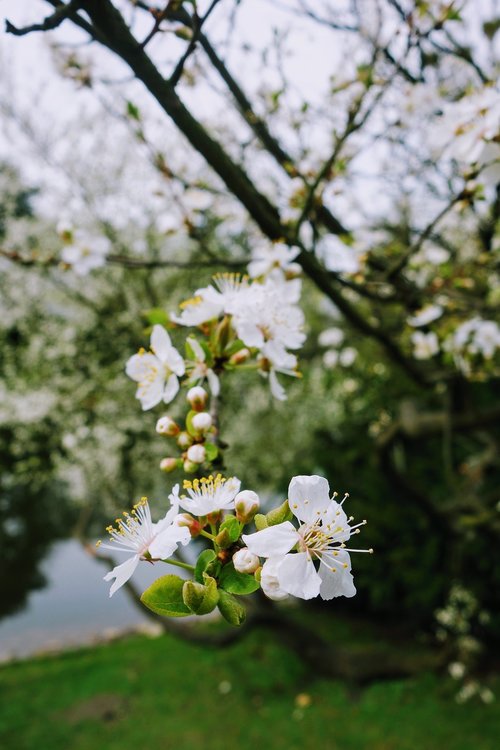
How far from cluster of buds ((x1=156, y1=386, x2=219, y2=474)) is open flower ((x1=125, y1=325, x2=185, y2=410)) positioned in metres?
0.05

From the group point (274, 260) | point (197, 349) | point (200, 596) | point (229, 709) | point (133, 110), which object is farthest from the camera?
point (229, 709)

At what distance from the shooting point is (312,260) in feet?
5.55

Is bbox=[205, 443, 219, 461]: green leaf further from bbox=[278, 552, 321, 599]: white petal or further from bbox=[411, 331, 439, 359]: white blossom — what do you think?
bbox=[411, 331, 439, 359]: white blossom

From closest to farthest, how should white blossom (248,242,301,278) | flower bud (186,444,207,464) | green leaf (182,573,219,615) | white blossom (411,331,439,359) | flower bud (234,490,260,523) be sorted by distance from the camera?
green leaf (182,573,219,615), flower bud (234,490,260,523), flower bud (186,444,207,464), white blossom (248,242,301,278), white blossom (411,331,439,359)

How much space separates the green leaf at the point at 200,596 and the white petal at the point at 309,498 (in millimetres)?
146

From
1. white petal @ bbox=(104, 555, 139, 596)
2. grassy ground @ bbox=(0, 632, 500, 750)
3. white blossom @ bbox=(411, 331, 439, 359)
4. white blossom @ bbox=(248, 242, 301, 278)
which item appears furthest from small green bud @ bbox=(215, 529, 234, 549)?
grassy ground @ bbox=(0, 632, 500, 750)

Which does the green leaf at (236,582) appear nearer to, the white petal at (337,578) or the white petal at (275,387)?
the white petal at (337,578)

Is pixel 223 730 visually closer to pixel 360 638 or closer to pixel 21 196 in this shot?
pixel 360 638

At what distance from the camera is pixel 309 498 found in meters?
0.72

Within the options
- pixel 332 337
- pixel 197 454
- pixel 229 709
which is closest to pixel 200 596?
pixel 197 454

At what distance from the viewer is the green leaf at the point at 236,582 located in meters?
0.69

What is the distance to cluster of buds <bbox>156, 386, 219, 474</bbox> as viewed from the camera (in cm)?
90

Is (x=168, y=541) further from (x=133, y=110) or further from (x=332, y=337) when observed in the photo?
(x=332, y=337)

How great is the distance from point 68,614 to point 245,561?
9.43 metres
